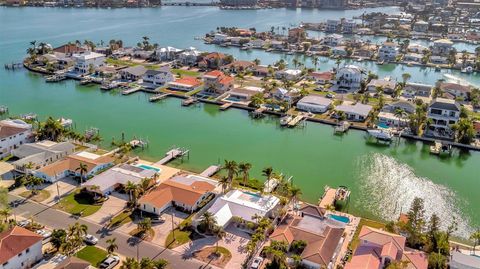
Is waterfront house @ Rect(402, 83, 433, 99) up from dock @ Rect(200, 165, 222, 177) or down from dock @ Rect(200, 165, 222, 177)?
up

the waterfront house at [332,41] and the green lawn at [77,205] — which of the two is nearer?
the green lawn at [77,205]

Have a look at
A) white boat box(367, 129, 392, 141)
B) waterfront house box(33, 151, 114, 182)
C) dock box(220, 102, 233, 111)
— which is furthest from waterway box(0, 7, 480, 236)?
waterfront house box(33, 151, 114, 182)

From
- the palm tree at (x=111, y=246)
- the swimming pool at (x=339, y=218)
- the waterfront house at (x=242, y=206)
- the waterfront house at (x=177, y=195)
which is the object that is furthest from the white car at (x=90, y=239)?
the swimming pool at (x=339, y=218)

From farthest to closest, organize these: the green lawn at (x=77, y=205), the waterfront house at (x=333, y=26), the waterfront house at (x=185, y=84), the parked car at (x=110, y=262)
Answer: the waterfront house at (x=333, y=26)
the waterfront house at (x=185, y=84)
the green lawn at (x=77, y=205)
the parked car at (x=110, y=262)

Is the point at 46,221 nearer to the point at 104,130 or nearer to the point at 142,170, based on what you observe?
the point at 142,170

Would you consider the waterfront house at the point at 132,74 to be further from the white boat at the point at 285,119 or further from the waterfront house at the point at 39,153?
the waterfront house at the point at 39,153

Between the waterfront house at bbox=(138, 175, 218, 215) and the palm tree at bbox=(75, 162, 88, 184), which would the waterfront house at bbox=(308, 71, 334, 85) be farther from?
the palm tree at bbox=(75, 162, 88, 184)
